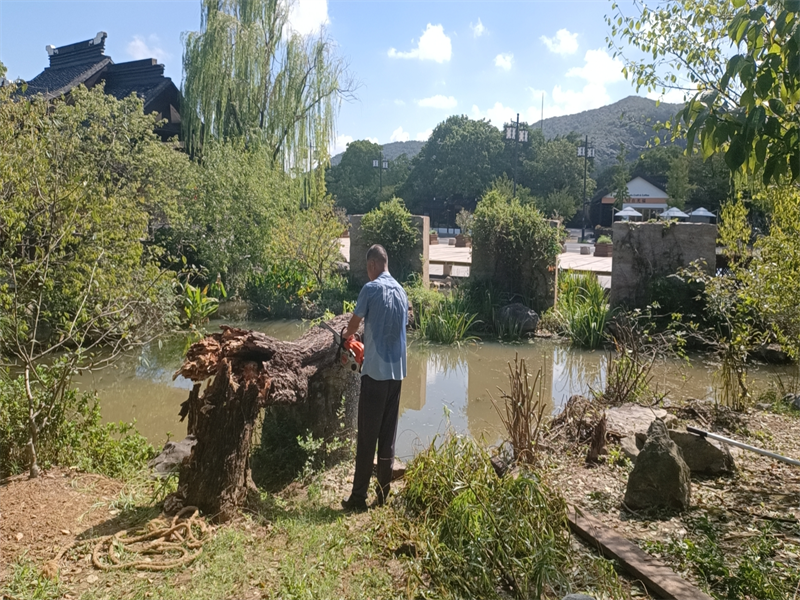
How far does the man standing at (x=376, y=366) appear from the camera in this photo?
456cm

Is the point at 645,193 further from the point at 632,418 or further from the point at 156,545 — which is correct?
the point at 156,545

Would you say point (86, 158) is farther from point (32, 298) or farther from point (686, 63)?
point (686, 63)

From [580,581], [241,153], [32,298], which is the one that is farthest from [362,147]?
[580,581]

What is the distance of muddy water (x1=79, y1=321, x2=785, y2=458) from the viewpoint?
7.73 metres

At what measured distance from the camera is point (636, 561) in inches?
137

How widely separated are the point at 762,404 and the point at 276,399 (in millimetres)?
5843

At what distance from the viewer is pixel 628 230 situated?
41.7 ft

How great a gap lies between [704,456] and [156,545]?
13.2 feet

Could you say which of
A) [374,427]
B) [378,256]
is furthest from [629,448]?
[378,256]

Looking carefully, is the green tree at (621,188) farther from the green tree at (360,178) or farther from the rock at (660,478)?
the rock at (660,478)

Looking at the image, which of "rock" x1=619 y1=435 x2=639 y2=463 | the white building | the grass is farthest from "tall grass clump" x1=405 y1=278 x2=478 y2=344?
the white building

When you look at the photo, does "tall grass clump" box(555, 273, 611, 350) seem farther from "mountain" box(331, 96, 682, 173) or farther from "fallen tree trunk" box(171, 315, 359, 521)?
"mountain" box(331, 96, 682, 173)

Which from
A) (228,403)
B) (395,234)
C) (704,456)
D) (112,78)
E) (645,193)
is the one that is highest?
(112,78)

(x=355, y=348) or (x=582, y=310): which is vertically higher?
(x=355, y=348)
